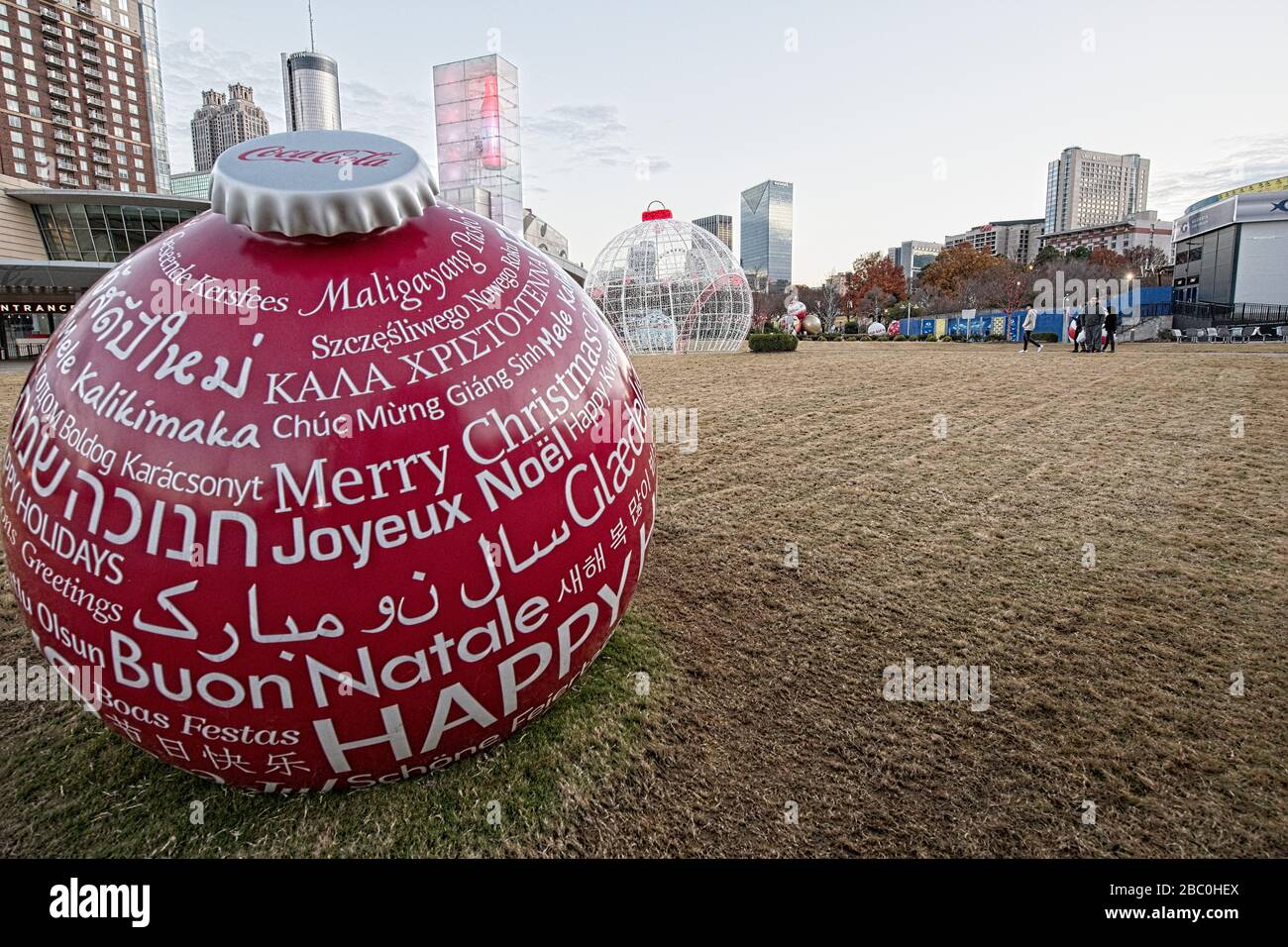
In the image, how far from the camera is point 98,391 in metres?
2.74

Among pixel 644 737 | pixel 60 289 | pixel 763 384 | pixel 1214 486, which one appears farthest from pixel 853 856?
pixel 60 289

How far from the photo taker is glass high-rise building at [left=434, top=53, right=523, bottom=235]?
204 feet

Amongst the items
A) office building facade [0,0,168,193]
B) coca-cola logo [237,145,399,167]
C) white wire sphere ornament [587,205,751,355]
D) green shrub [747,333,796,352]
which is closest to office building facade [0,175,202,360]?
white wire sphere ornament [587,205,751,355]

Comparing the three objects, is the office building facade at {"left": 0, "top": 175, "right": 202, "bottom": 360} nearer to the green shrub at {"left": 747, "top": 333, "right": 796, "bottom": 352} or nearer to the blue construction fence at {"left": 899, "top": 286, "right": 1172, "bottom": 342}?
the green shrub at {"left": 747, "top": 333, "right": 796, "bottom": 352}

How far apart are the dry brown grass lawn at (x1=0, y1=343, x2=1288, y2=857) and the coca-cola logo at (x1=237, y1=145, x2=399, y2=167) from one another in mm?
2889

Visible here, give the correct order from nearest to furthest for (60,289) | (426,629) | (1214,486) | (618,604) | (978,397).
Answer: (426,629) → (618,604) → (1214,486) → (978,397) → (60,289)

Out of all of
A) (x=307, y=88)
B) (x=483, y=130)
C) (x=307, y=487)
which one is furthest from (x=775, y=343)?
(x=307, y=88)

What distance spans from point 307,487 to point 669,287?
3181cm

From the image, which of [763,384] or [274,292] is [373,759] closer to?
[274,292]

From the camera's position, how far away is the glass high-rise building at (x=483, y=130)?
62125 millimetres

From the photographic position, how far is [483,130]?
62.7 metres

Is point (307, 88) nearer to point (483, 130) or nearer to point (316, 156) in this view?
point (483, 130)

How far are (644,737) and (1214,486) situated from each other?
7798 millimetres

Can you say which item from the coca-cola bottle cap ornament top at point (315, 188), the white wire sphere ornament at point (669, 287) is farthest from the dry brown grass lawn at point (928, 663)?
the white wire sphere ornament at point (669, 287)
